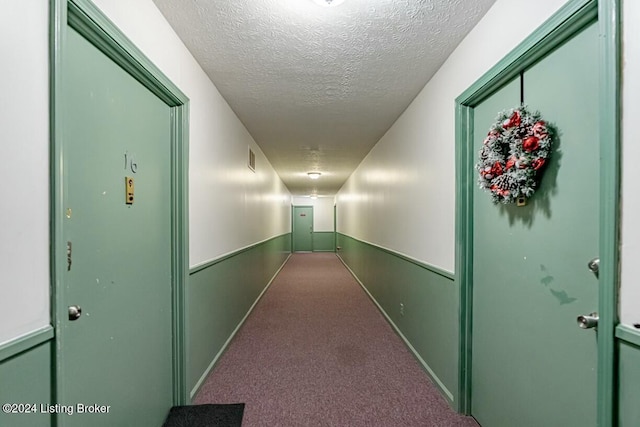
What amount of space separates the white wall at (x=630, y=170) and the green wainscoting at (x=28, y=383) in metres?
1.74

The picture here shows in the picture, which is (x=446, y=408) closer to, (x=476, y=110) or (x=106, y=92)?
(x=476, y=110)

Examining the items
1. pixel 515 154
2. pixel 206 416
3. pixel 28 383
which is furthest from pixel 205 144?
pixel 515 154

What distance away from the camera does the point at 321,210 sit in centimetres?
1112

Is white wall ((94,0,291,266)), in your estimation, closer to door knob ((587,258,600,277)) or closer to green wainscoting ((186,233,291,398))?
green wainscoting ((186,233,291,398))

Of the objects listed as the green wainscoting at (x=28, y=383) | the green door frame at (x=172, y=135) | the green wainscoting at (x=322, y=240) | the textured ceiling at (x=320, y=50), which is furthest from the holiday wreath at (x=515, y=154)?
the green wainscoting at (x=322, y=240)

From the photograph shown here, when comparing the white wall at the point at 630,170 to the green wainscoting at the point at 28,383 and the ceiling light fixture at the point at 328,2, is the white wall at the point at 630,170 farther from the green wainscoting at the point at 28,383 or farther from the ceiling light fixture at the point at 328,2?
the green wainscoting at the point at 28,383

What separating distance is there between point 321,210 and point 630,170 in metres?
10.4

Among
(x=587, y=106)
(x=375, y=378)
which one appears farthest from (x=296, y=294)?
(x=587, y=106)

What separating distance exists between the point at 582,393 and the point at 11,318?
1865 mm

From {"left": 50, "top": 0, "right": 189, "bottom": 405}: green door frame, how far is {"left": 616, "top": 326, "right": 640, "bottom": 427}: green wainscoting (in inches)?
67.9

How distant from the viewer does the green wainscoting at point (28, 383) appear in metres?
0.73

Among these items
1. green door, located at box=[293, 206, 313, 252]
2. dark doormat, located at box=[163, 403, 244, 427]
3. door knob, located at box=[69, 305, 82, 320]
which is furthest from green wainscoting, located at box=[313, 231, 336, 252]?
door knob, located at box=[69, 305, 82, 320]

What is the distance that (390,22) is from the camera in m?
1.52

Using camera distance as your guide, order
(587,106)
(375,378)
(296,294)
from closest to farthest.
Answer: (587,106) → (375,378) → (296,294)
